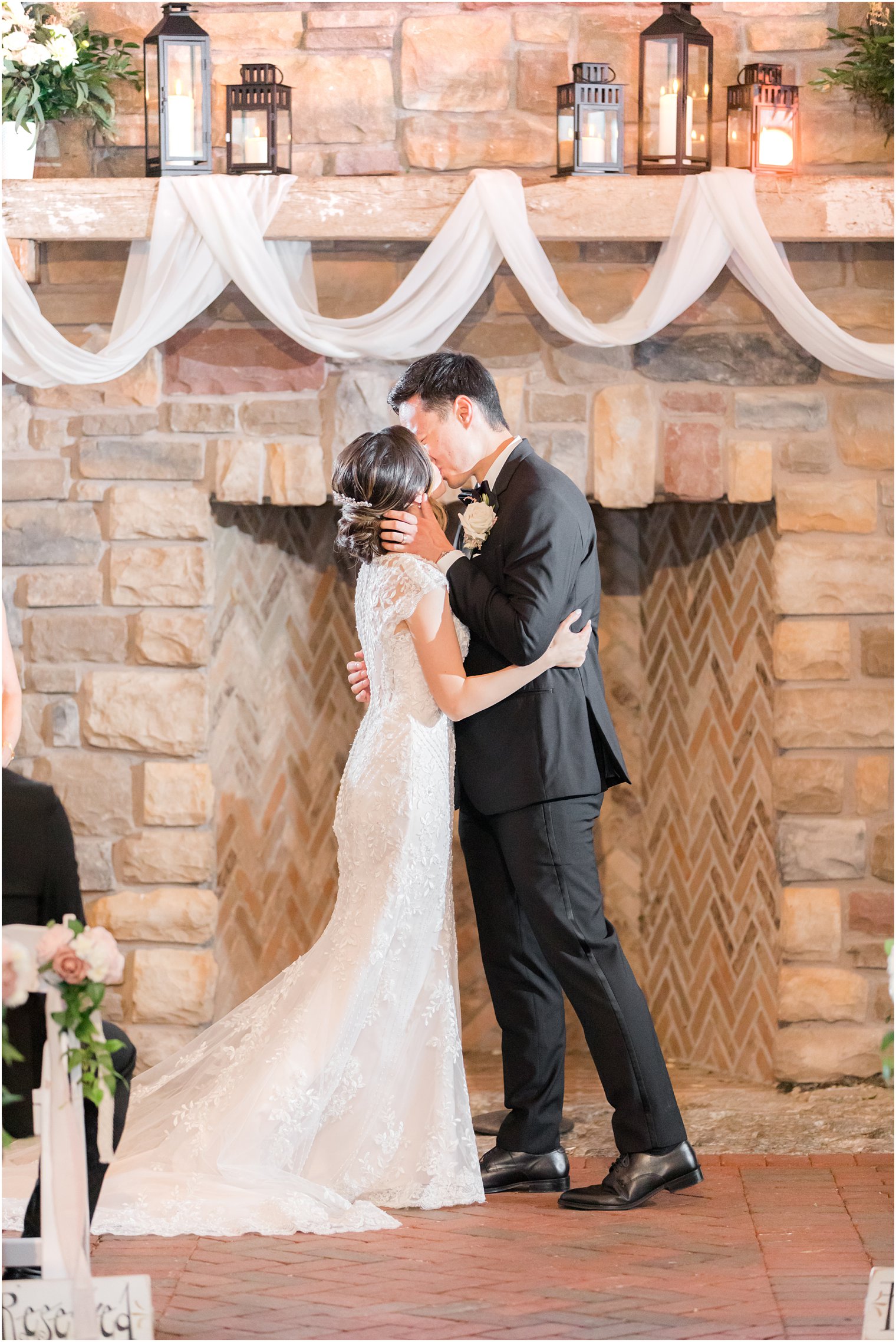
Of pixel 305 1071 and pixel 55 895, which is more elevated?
pixel 55 895

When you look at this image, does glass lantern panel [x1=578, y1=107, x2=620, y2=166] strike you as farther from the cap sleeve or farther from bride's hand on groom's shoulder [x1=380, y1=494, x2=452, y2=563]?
the cap sleeve

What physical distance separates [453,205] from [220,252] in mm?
638

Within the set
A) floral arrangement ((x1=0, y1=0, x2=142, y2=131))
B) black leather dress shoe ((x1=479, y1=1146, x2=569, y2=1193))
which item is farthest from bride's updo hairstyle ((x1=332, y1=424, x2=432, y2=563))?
floral arrangement ((x1=0, y1=0, x2=142, y2=131))

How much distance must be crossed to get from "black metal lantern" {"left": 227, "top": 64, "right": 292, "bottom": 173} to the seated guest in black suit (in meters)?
2.19

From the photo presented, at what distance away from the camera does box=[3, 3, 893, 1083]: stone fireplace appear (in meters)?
4.10

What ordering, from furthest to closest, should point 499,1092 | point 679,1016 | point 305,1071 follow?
point 679,1016 < point 499,1092 < point 305,1071

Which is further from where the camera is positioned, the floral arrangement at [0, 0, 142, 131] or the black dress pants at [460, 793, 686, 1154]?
the floral arrangement at [0, 0, 142, 131]

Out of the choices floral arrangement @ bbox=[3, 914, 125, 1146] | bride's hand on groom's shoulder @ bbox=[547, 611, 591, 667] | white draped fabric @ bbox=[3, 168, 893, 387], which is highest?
white draped fabric @ bbox=[3, 168, 893, 387]

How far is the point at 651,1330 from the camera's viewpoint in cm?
255

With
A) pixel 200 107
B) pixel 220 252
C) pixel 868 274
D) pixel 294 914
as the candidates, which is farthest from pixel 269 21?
pixel 294 914

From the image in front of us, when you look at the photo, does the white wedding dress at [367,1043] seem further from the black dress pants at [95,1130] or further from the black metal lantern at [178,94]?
the black metal lantern at [178,94]

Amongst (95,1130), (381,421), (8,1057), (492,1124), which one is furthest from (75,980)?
(381,421)

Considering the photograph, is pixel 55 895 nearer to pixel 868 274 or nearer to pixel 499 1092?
pixel 499 1092

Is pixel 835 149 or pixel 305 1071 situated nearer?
pixel 305 1071
